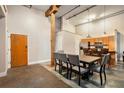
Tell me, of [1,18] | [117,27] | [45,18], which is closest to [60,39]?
[45,18]

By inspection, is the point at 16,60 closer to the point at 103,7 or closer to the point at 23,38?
the point at 23,38

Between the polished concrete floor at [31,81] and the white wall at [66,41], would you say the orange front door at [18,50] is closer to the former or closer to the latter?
the polished concrete floor at [31,81]

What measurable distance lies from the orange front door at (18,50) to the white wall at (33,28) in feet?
0.89

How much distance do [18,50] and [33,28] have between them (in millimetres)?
1709

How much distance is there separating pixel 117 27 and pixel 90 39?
2249mm

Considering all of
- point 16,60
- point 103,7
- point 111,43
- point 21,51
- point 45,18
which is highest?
point 103,7

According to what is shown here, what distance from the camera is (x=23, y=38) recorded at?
538 cm

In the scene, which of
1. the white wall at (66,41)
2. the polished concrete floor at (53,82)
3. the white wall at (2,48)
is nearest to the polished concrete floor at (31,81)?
the polished concrete floor at (53,82)

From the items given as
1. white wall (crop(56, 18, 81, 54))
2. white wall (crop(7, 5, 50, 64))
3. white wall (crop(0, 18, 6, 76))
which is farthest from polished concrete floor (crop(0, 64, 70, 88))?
white wall (crop(56, 18, 81, 54))

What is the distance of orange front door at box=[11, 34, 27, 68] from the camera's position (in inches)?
195

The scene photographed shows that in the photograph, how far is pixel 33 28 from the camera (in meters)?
5.90

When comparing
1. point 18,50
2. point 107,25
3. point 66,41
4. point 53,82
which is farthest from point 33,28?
point 107,25

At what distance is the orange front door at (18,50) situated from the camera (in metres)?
4.95

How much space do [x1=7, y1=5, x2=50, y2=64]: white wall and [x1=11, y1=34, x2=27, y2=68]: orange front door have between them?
27 centimetres
